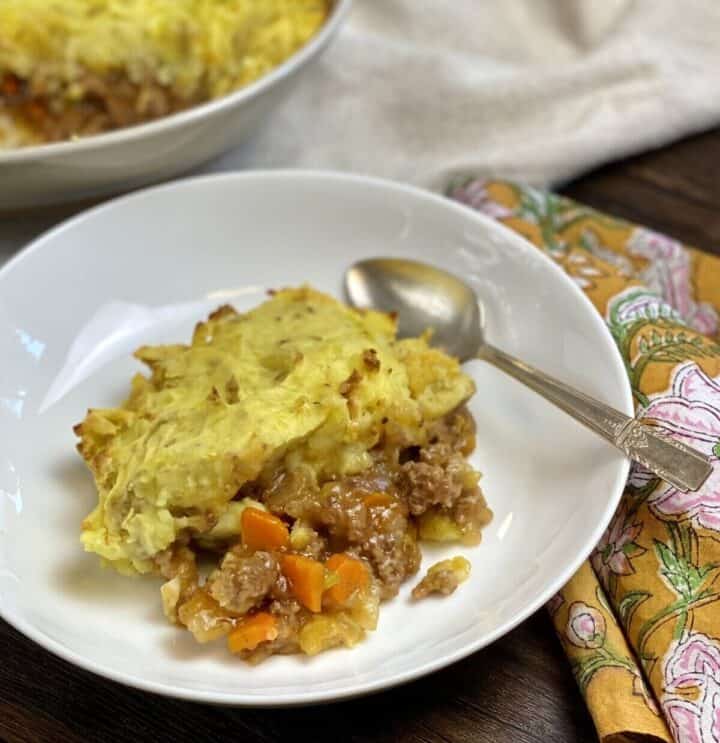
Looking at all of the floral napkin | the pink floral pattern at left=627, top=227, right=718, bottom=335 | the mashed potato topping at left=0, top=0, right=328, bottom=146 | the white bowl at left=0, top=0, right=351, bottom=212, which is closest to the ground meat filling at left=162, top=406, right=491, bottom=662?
the floral napkin

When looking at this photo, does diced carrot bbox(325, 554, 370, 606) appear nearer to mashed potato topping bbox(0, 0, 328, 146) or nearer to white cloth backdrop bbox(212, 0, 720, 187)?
white cloth backdrop bbox(212, 0, 720, 187)

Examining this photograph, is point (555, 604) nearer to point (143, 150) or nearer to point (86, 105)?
point (143, 150)

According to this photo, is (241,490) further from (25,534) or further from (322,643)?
(25,534)

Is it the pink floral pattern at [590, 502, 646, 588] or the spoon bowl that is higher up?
the spoon bowl

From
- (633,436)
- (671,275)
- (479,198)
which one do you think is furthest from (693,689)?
(479,198)

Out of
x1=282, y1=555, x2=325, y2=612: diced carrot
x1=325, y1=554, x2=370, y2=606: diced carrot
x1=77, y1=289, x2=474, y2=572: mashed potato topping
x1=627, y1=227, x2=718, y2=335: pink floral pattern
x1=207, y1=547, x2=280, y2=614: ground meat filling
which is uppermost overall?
Result: x1=77, y1=289, x2=474, y2=572: mashed potato topping

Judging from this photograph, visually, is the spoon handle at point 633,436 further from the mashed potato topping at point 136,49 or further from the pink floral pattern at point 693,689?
the mashed potato topping at point 136,49

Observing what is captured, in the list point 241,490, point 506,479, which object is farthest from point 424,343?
point 241,490
